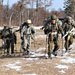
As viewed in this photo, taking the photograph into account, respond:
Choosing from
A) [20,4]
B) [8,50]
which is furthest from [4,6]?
[8,50]

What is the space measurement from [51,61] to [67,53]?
2394mm

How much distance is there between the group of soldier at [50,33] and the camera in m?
12.6

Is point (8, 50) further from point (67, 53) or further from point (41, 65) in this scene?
point (41, 65)

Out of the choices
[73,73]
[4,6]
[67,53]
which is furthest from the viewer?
[4,6]

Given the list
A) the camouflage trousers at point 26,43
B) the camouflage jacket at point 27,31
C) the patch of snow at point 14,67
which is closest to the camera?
the patch of snow at point 14,67

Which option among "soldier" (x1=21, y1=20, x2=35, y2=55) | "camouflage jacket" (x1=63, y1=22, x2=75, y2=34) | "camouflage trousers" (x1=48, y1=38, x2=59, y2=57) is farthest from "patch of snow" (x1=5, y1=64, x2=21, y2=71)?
"camouflage jacket" (x1=63, y1=22, x2=75, y2=34)

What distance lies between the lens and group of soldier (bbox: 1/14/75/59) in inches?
497

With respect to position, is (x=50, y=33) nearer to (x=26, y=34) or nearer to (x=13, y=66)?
(x=26, y=34)

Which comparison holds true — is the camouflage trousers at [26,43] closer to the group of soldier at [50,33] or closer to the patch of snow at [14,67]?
the group of soldier at [50,33]

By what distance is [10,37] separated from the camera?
14953 millimetres

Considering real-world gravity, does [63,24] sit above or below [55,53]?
above

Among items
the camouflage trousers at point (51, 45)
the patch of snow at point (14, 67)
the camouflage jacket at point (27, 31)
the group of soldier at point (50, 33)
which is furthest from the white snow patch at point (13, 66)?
the camouflage jacket at point (27, 31)

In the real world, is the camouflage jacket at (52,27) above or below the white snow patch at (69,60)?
above

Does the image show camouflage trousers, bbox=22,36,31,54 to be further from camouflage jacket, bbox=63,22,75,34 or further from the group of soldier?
camouflage jacket, bbox=63,22,75,34
